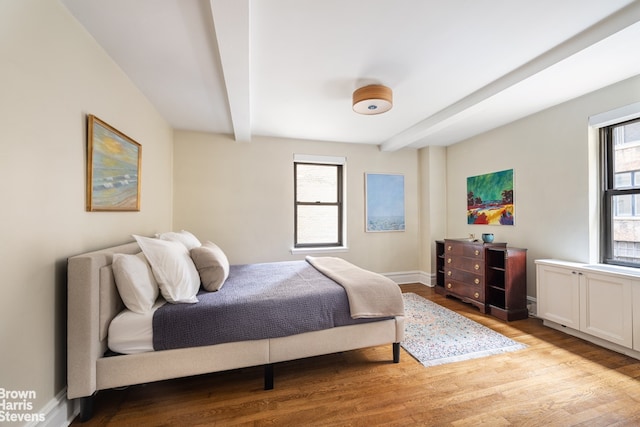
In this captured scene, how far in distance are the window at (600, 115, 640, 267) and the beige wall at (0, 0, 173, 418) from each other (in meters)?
4.45

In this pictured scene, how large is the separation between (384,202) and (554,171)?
7.30 feet

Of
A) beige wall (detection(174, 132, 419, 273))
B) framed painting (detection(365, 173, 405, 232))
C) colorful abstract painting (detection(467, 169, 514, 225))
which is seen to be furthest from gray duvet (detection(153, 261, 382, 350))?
colorful abstract painting (detection(467, 169, 514, 225))

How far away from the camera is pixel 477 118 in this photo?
10.9ft

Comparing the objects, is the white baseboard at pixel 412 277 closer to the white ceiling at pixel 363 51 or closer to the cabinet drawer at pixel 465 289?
the cabinet drawer at pixel 465 289

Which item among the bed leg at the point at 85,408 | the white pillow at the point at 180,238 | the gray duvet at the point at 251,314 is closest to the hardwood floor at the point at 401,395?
the bed leg at the point at 85,408

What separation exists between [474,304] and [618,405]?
70.6 inches

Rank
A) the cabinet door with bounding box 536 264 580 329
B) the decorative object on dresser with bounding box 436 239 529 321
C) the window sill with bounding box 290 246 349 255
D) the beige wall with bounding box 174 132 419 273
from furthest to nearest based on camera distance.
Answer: the window sill with bounding box 290 246 349 255 → the beige wall with bounding box 174 132 419 273 → the decorative object on dresser with bounding box 436 239 529 321 → the cabinet door with bounding box 536 264 580 329

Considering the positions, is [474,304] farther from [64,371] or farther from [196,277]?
[64,371]

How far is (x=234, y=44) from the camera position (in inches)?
69.8

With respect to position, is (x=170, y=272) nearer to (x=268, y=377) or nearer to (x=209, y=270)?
(x=209, y=270)

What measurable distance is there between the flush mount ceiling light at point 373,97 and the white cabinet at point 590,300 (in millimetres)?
2404

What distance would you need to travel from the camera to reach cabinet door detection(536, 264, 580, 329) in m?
2.59

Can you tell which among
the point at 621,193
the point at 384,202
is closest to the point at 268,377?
the point at 384,202

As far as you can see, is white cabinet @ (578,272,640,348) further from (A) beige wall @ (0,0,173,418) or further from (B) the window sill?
(A) beige wall @ (0,0,173,418)
